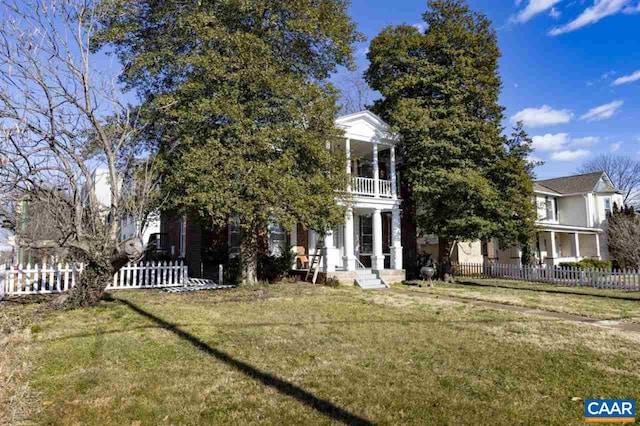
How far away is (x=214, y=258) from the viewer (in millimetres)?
17438

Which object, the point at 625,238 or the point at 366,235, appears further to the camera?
the point at 625,238

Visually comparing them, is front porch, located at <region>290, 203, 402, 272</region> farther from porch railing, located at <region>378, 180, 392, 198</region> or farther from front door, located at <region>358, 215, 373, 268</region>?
porch railing, located at <region>378, 180, 392, 198</region>

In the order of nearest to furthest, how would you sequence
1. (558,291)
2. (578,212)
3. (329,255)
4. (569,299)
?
(569,299), (558,291), (329,255), (578,212)

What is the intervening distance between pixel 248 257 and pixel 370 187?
6635mm

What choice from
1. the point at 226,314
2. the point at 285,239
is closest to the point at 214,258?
the point at 285,239

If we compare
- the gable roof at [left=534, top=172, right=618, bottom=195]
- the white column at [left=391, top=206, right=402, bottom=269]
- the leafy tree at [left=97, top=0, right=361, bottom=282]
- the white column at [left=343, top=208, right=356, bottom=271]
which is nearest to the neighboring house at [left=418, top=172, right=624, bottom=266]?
the gable roof at [left=534, top=172, right=618, bottom=195]

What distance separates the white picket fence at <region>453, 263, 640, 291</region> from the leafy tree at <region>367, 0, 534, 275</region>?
2.11 metres

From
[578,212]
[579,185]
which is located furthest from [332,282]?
[579,185]

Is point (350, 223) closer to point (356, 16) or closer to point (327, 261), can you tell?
point (327, 261)

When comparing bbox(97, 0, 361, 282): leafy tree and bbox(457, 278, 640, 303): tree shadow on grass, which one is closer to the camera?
bbox(97, 0, 361, 282): leafy tree

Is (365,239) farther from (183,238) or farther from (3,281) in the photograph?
(3,281)

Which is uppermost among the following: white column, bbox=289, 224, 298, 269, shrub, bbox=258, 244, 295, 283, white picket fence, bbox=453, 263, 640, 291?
white column, bbox=289, 224, 298, 269

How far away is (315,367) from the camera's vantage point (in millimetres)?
5488

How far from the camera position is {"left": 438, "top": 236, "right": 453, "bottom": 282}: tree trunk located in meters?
19.1
